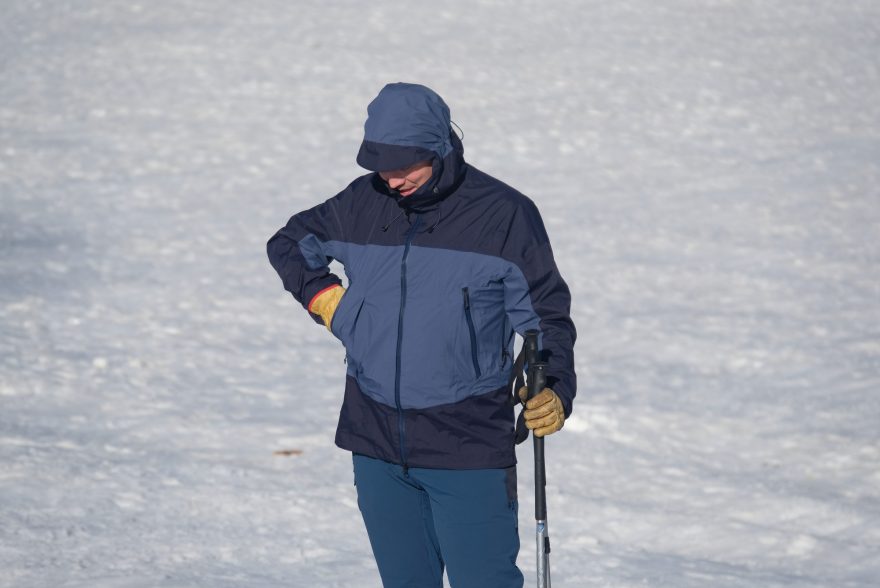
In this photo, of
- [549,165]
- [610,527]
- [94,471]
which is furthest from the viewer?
[549,165]

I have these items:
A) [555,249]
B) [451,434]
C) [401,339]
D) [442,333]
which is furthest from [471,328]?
[555,249]

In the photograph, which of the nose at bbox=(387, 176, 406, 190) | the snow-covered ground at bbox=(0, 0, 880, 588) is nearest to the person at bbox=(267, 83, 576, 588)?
the nose at bbox=(387, 176, 406, 190)

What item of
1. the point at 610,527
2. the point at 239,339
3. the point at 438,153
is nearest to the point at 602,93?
the point at 239,339

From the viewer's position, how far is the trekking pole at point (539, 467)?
11.6ft

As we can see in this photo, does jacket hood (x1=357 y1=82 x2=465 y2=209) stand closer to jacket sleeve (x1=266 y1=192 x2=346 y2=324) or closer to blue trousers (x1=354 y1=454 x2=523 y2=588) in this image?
jacket sleeve (x1=266 y1=192 x2=346 y2=324)

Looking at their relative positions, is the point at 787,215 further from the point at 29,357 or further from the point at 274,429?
the point at 29,357

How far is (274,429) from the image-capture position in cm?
738

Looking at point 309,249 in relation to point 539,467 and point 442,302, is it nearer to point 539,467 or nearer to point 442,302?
point 442,302

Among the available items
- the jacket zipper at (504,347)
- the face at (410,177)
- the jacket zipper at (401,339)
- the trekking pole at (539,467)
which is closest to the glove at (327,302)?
the jacket zipper at (401,339)

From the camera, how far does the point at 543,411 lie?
3.53 metres

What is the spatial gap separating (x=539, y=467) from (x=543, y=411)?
1.20ft

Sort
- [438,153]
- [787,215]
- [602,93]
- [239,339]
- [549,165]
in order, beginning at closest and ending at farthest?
[438,153] < [239,339] < [787,215] < [549,165] < [602,93]

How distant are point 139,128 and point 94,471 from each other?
314 inches

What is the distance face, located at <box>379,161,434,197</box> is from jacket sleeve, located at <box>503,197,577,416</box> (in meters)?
0.27
